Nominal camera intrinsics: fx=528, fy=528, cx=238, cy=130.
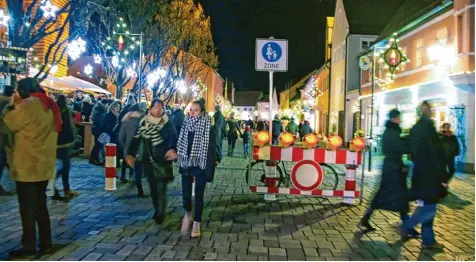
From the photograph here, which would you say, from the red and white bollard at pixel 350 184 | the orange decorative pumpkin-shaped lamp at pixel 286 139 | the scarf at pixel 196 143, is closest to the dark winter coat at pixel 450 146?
the red and white bollard at pixel 350 184

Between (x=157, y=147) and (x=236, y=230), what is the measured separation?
64.6 inches

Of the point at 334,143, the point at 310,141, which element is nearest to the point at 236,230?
the point at 310,141

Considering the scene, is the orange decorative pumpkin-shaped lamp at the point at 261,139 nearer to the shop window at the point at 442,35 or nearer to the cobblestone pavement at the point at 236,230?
the cobblestone pavement at the point at 236,230

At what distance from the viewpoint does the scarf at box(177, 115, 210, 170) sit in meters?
6.77

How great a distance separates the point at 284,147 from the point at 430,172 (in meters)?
3.59

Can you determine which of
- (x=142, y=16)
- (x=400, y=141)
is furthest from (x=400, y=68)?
(x=400, y=141)

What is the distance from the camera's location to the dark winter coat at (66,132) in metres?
9.61

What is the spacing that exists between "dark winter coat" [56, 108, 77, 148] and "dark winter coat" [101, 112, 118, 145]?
4.33 metres

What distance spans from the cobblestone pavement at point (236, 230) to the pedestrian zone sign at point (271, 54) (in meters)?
2.61

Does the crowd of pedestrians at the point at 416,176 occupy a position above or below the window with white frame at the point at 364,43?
below

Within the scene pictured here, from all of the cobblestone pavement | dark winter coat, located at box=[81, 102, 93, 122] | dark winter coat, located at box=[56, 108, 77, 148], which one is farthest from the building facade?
dark winter coat, located at box=[56, 108, 77, 148]

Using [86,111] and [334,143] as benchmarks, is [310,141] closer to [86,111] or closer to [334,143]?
[334,143]

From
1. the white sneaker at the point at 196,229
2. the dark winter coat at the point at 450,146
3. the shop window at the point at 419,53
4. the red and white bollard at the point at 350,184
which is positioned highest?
the shop window at the point at 419,53

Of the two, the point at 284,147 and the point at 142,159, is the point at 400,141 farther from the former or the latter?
the point at 142,159
